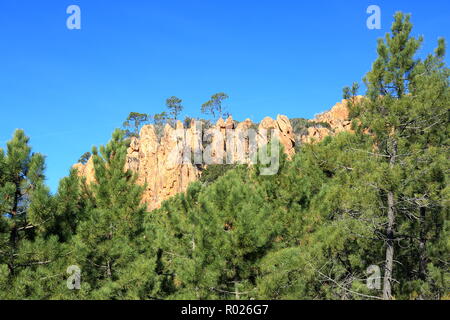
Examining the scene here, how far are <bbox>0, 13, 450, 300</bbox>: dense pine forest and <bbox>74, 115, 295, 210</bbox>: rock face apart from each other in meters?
38.7

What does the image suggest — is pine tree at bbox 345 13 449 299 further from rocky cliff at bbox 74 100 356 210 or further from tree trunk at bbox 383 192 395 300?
rocky cliff at bbox 74 100 356 210

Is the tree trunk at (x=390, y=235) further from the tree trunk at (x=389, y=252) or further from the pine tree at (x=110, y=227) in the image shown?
the pine tree at (x=110, y=227)

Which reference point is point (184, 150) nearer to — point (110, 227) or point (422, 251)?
point (110, 227)

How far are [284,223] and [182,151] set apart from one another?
4232 centimetres

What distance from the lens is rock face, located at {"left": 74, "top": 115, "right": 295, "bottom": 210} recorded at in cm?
5028

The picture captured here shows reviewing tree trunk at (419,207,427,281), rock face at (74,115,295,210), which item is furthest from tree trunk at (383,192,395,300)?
rock face at (74,115,295,210)

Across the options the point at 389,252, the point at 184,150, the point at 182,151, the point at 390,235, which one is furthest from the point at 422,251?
the point at 184,150

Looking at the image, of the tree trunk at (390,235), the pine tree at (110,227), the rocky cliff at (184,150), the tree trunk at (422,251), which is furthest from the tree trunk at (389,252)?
the rocky cliff at (184,150)

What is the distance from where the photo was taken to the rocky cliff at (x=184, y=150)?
5025 centimetres

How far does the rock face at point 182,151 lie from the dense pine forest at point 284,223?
38.7 m

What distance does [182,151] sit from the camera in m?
51.8

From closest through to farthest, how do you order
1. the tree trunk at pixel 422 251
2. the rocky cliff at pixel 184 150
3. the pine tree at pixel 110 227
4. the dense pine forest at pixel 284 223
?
1. the dense pine forest at pixel 284 223
2. the pine tree at pixel 110 227
3. the tree trunk at pixel 422 251
4. the rocky cliff at pixel 184 150
